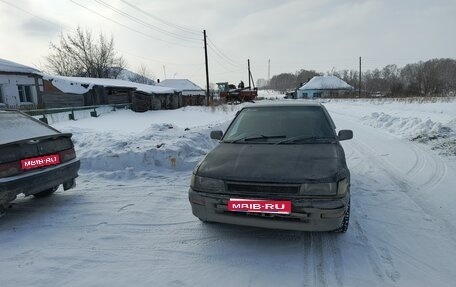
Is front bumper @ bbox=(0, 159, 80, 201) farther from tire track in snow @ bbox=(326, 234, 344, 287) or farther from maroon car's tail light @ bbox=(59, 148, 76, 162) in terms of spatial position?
tire track in snow @ bbox=(326, 234, 344, 287)

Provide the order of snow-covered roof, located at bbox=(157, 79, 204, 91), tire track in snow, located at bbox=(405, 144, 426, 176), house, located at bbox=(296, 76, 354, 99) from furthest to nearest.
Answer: house, located at bbox=(296, 76, 354, 99), snow-covered roof, located at bbox=(157, 79, 204, 91), tire track in snow, located at bbox=(405, 144, 426, 176)

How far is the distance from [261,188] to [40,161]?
3318 mm

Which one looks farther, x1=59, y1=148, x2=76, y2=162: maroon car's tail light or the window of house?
the window of house

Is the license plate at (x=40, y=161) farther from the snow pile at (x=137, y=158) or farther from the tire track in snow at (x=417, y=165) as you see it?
the tire track in snow at (x=417, y=165)

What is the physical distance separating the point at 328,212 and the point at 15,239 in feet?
12.0

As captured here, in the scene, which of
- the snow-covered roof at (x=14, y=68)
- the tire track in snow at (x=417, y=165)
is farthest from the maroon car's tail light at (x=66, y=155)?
the snow-covered roof at (x=14, y=68)

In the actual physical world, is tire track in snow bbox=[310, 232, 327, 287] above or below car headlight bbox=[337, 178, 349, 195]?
below

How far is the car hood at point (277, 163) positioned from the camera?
11.2ft

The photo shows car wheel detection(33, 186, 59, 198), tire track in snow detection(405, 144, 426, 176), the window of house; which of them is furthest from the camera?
the window of house

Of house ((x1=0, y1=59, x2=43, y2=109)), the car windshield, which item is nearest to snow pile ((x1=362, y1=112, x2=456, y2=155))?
the car windshield

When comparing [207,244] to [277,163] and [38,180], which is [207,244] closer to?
[277,163]

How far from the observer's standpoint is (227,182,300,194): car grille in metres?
3.33

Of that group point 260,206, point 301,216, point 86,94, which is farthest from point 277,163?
point 86,94

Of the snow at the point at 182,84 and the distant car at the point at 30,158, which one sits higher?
the snow at the point at 182,84
